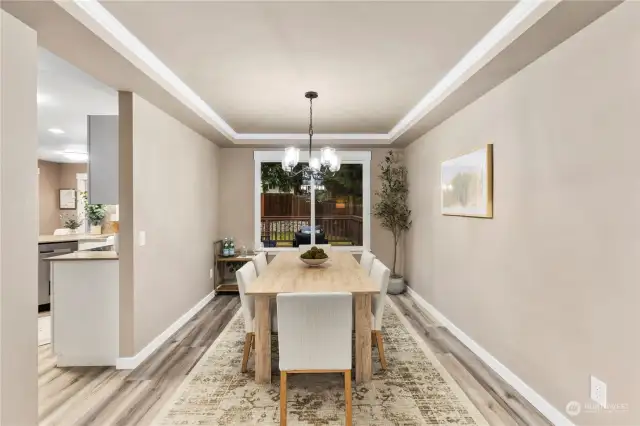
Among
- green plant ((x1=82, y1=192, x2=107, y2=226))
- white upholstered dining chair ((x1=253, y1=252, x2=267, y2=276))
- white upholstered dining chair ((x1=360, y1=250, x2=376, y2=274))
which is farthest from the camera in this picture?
green plant ((x1=82, y1=192, x2=107, y2=226))

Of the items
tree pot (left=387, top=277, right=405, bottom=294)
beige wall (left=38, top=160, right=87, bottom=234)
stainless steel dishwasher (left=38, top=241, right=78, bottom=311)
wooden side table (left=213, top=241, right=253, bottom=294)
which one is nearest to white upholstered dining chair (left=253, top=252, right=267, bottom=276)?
wooden side table (left=213, top=241, right=253, bottom=294)

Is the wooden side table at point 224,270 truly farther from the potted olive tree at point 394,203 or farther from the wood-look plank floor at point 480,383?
the wood-look plank floor at point 480,383

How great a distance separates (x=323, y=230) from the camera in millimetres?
6559

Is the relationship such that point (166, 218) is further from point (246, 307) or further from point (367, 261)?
point (367, 261)

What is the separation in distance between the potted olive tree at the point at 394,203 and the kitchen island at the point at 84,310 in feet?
12.6

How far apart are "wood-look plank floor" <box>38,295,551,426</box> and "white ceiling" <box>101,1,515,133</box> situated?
249cm

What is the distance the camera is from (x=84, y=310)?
Answer: 3174 millimetres

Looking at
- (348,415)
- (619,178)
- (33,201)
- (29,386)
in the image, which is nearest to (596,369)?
(619,178)

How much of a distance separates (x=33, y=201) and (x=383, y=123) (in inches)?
159

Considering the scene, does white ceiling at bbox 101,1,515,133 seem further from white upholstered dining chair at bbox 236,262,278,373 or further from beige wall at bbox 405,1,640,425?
white upholstered dining chair at bbox 236,262,278,373

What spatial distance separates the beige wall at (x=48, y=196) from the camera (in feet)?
26.9

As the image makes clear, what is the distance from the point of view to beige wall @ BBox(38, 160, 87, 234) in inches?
324

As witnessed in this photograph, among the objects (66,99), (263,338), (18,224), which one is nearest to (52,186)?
(66,99)

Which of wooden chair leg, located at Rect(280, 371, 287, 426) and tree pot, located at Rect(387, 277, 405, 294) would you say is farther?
tree pot, located at Rect(387, 277, 405, 294)
